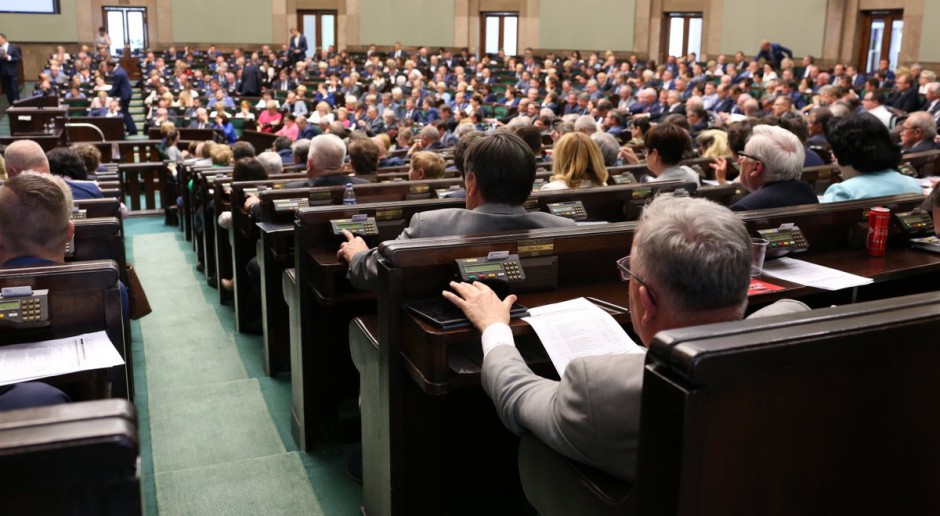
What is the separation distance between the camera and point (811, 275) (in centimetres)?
259

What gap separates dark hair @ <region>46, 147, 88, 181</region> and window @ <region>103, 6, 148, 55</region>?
18.4 metres

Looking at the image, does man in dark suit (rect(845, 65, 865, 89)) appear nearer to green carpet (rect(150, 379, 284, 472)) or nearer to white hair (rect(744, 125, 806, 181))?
white hair (rect(744, 125, 806, 181))

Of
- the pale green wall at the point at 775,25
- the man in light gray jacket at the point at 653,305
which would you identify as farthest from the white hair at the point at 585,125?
the pale green wall at the point at 775,25

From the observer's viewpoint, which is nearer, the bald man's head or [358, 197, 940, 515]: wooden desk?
[358, 197, 940, 515]: wooden desk

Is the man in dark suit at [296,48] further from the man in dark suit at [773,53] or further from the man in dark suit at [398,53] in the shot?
the man in dark suit at [773,53]

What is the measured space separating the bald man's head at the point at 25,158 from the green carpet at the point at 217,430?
43.9 inches

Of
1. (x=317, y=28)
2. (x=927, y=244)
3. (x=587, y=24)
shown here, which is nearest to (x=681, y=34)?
(x=587, y=24)

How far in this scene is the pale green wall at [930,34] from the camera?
48.4 ft

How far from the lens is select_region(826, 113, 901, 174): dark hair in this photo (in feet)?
12.8

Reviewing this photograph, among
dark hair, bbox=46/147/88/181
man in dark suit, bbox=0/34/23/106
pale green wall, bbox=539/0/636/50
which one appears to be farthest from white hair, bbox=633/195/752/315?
pale green wall, bbox=539/0/636/50

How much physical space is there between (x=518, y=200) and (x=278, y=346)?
6.38ft

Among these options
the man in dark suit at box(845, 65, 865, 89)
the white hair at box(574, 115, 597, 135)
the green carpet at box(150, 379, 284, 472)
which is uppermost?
the man in dark suit at box(845, 65, 865, 89)

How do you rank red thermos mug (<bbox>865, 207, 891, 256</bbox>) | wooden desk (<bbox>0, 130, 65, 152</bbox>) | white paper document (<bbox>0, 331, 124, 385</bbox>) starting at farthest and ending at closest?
1. wooden desk (<bbox>0, 130, 65, 152</bbox>)
2. red thermos mug (<bbox>865, 207, 891, 256</bbox>)
3. white paper document (<bbox>0, 331, 124, 385</bbox>)

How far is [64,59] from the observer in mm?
18281
